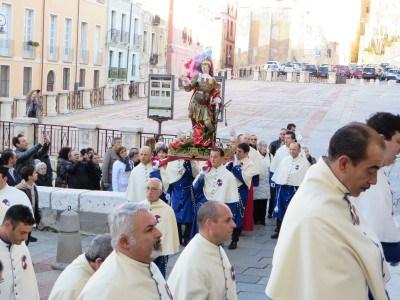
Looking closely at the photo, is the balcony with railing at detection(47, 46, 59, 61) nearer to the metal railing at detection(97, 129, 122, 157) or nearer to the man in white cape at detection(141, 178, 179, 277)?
the metal railing at detection(97, 129, 122, 157)

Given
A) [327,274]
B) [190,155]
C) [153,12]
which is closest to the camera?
[327,274]

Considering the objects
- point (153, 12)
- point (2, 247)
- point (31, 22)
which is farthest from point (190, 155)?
point (153, 12)

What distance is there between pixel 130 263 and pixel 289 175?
7975mm

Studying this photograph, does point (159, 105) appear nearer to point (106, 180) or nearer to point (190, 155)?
point (106, 180)

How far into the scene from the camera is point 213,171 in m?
10.7

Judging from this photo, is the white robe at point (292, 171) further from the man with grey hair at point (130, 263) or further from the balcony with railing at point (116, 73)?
the balcony with railing at point (116, 73)

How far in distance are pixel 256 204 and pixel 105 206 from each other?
3.11 m

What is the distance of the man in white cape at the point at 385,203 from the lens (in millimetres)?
3801

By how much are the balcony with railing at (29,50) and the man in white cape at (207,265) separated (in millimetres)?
34314

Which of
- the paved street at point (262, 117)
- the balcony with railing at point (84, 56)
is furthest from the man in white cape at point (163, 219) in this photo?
the balcony with railing at point (84, 56)

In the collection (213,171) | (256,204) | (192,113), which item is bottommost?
Result: (256,204)

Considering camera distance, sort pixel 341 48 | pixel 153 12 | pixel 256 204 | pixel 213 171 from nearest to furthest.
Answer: pixel 213 171 < pixel 256 204 < pixel 153 12 < pixel 341 48

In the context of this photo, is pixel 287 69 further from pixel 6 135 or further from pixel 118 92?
pixel 6 135

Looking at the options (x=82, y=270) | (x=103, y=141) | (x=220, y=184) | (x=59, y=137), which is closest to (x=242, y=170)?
(x=220, y=184)
